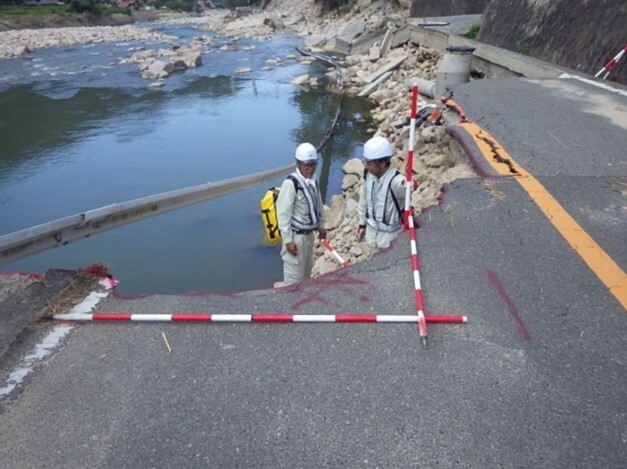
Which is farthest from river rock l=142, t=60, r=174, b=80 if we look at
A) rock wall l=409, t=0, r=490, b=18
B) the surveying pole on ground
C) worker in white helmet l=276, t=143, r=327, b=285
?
the surveying pole on ground

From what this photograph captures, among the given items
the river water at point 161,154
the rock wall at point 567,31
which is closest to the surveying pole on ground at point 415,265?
the river water at point 161,154

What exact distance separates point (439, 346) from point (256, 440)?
47.1 inches

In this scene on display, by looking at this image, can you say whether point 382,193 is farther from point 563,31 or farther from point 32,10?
point 32,10

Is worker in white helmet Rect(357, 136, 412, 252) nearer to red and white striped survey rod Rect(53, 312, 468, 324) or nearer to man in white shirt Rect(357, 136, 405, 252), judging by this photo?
man in white shirt Rect(357, 136, 405, 252)

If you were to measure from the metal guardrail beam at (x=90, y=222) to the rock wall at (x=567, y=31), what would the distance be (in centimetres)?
789

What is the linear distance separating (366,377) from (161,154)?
11967mm

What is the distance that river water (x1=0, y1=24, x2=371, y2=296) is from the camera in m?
8.22

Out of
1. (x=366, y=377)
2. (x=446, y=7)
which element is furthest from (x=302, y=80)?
(x=366, y=377)

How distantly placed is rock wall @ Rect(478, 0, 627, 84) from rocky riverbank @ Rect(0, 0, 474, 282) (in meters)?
2.94

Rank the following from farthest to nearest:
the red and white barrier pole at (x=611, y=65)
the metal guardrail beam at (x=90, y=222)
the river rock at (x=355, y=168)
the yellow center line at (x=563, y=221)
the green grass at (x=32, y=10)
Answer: the green grass at (x=32, y=10)
the river rock at (x=355, y=168)
the red and white barrier pole at (x=611, y=65)
the metal guardrail beam at (x=90, y=222)
the yellow center line at (x=563, y=221)

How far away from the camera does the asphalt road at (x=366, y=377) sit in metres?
2.12

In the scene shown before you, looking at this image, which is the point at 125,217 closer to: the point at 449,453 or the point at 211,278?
the point at 211,278

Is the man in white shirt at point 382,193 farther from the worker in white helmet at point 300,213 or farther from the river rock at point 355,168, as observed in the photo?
the river rock at point 355,168

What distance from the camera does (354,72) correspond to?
21031 mm
